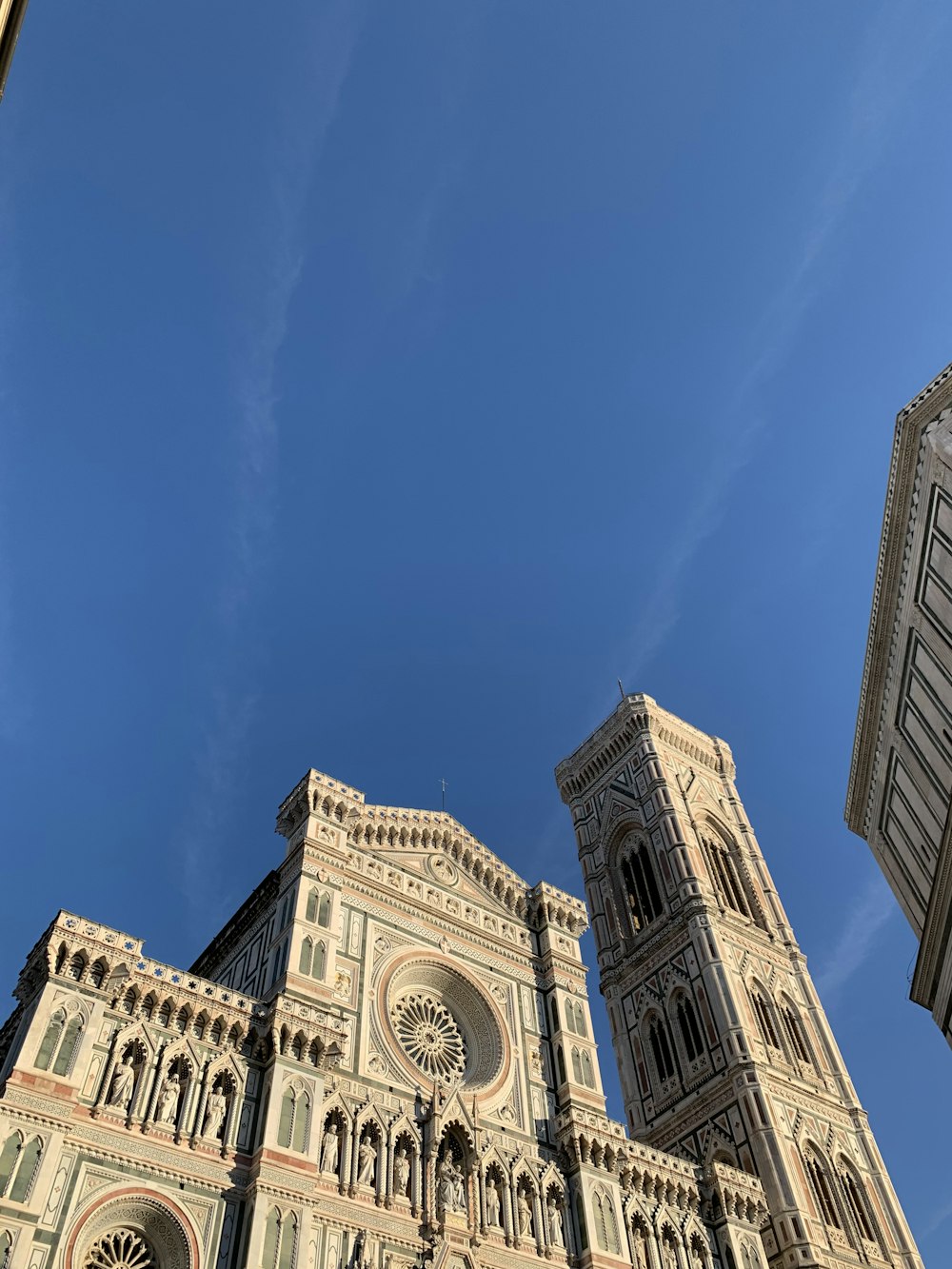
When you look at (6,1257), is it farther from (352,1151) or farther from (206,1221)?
(352,1151)

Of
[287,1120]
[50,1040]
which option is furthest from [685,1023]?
[50,1040]

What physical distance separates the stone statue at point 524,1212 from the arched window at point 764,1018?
1698 cm

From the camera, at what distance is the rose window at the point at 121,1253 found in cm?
1972

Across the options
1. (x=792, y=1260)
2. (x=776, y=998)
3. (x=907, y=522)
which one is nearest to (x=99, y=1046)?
(x=907, y=522)

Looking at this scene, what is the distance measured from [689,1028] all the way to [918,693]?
2481 centimetres

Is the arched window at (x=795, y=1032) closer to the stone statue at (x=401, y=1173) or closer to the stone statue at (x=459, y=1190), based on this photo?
the stone statue at (x=459, y=1190)

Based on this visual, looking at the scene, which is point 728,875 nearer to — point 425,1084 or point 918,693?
point 425,1084

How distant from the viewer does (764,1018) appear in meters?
41.5

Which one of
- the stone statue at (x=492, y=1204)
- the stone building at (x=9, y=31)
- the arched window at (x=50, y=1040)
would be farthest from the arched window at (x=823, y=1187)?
the stone building at (x=9, y=31)

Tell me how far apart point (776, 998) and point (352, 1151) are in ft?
81.0

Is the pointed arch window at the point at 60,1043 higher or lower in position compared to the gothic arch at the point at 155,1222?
higher

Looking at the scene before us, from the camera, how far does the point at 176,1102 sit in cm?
2247

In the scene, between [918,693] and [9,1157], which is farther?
[918,693]

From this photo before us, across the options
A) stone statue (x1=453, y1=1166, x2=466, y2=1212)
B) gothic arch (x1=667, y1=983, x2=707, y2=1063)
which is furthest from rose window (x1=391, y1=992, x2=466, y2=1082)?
gothic arch (x1=667, y1=983, x2=707, y2=1063)
